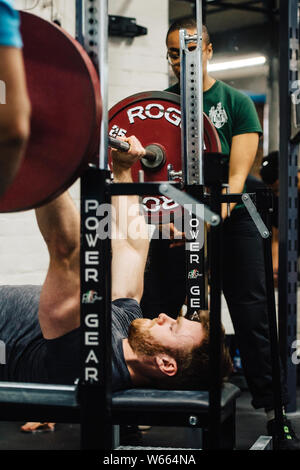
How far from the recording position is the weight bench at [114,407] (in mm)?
1409

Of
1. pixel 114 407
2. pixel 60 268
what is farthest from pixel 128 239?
pixel 114 407

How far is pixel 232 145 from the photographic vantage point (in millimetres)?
2682

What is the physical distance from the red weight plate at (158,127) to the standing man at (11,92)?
1364mm

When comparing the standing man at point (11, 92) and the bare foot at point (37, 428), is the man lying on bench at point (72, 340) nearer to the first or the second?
the standing man at point (11, 92)

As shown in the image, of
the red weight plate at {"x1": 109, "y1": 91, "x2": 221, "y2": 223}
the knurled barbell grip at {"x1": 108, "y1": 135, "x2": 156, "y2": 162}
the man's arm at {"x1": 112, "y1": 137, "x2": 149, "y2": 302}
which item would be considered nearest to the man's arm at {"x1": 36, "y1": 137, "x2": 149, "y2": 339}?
the knurled barbell grip at {"x1": 108, "y1": 135, "x2": 156, "y2": 162}

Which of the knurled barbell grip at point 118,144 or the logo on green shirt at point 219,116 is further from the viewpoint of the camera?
the logo on green shirt at point 219,116

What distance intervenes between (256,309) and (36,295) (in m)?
1.06

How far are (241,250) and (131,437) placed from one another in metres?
0.95

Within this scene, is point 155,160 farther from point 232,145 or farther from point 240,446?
point 240,446

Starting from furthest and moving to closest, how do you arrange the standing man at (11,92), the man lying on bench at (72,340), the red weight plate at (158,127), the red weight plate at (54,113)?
the red weight plate at (158,127), the man lying on bench at (72,340), the red weight plate at (54,113), the standing man at (11,92)

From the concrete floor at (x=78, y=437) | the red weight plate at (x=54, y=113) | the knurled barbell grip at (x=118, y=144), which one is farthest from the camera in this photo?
the concrete floor at (x=78, y=437)

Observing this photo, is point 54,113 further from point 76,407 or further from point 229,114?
point 229,114

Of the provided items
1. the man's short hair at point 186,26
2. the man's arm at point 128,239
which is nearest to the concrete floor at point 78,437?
the man's arm at point 128,239

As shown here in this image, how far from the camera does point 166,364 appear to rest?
1618 mm
